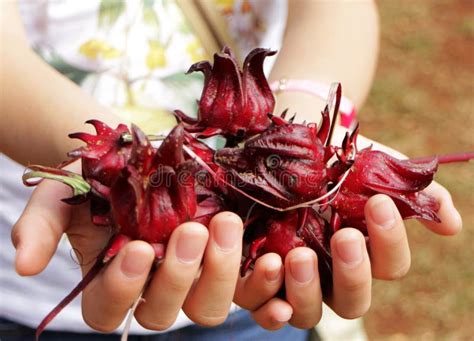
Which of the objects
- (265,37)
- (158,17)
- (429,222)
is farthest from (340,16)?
(429,222)

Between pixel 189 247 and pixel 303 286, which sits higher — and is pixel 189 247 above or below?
above

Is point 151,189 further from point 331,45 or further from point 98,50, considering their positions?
point 331,45

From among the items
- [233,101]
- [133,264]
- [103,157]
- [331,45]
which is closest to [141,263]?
[133,264]

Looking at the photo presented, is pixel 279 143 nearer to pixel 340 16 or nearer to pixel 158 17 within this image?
pixel 158 17

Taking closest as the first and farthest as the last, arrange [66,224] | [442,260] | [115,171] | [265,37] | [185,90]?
[115,171] < [66,224] < [185,90] < [265,37] < [442,260]

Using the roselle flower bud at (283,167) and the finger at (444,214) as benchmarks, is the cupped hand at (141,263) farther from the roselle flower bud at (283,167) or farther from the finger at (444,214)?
the finger at (444,214)

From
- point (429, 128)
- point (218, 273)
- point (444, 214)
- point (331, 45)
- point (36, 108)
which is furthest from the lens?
point (429, 128)

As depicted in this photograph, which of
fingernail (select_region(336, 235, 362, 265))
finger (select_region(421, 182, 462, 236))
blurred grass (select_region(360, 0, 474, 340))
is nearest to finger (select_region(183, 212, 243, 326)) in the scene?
fingernail (select_region(336, 235, 362, 265))
